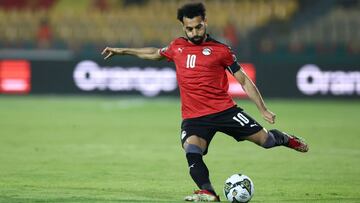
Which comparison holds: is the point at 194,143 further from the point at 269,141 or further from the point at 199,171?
the point at 269,141

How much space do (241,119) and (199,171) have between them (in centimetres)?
80

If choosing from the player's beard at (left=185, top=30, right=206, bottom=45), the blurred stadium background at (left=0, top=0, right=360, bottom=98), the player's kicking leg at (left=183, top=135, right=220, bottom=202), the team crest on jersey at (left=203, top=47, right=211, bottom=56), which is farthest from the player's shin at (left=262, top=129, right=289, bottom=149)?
the blurred stadium background at (left=0, top=0, right=360, bottom=98)

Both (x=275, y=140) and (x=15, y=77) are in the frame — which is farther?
(x=15, y=77)

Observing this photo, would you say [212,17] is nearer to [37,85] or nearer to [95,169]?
[37,85]

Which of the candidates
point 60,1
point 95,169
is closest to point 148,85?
point 60,1

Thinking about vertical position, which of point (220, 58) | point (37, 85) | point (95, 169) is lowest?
point (37, 85)

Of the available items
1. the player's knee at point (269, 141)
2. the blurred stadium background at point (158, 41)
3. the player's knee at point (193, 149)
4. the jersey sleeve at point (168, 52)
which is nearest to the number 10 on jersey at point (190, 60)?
the jersey sleeve at point (168, 52)

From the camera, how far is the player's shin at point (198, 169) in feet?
27.5

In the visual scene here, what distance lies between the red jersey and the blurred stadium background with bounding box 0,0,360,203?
995 millimetres

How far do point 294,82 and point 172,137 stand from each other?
30.7ft

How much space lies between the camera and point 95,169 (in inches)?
454

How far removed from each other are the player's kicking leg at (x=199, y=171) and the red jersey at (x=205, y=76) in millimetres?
303

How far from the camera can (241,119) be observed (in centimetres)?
886

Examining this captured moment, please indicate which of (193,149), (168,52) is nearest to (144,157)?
(168,52)
